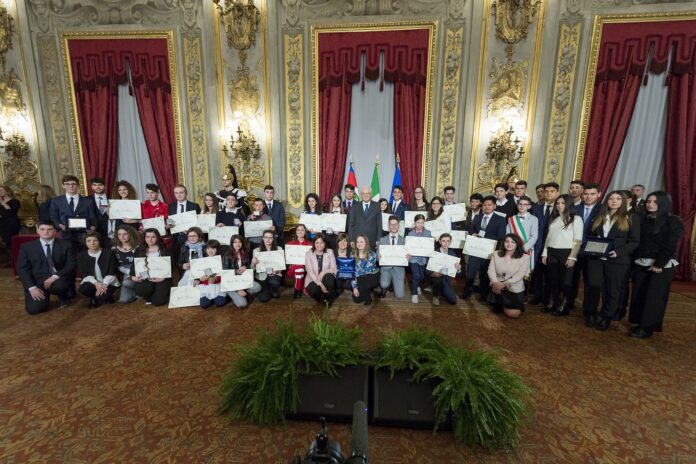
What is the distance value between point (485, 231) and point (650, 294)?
1.90 m

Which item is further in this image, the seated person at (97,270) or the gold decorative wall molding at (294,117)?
the gold decorative wall molding at (294,117)

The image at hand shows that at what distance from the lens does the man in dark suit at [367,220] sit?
5082 millimetres

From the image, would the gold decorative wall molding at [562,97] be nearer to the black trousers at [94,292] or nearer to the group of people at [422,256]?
the group of people at [422,256]

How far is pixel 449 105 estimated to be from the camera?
608cm

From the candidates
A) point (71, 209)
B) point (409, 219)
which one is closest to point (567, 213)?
point (409, 219)

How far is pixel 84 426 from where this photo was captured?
2385 mm

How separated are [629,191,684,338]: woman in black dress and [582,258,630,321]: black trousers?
0.17 m

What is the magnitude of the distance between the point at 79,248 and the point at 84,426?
3.92 metres

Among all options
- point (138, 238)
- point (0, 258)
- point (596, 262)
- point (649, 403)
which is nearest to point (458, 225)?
point (596, 262)

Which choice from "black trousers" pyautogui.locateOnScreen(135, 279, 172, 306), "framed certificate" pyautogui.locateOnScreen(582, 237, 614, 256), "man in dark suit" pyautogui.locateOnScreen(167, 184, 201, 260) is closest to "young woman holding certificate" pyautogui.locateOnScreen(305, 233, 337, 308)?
"black trousers" pyautogui.locateOnScreen(135, 279, 172, 306)

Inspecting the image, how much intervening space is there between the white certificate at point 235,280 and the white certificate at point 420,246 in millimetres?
2287

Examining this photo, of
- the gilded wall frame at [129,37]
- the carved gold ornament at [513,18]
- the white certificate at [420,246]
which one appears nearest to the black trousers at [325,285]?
the white certificate at [420,246]

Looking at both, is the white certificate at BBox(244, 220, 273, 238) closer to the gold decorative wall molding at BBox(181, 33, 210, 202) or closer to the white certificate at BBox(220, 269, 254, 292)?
the white certificate at BBox(220, 269, 254, 292)

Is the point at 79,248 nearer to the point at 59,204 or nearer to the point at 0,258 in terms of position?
the point at 59,204
